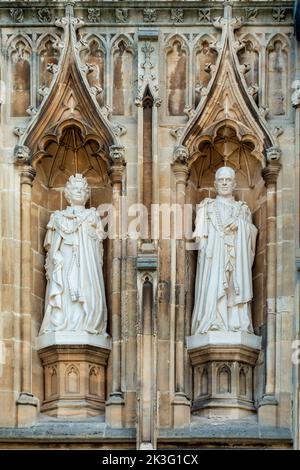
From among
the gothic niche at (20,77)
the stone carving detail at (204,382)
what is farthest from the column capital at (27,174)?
the stone carving detail at (204,382)

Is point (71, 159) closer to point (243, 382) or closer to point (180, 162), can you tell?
point (180, 162)

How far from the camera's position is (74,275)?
30719 millimetres

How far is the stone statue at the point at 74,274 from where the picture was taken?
1208 inches

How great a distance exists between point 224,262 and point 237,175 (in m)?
1.16

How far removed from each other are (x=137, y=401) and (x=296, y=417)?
1595 mm

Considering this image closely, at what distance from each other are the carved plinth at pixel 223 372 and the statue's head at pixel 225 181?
5.03 ft

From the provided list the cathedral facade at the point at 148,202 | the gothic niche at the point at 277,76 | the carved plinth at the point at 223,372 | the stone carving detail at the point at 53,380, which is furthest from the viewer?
the gothic niche at the point at 277,76

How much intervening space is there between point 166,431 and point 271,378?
120 centimetres

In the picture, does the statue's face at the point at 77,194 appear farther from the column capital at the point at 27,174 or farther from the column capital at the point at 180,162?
the column capital at the point at 180,162

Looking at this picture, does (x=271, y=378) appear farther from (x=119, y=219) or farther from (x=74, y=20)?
(x=74, y=20)

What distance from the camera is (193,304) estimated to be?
101 feet
